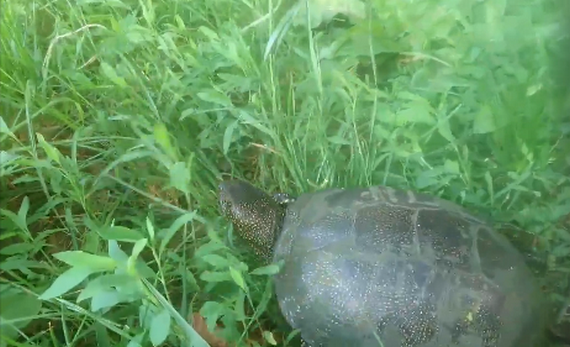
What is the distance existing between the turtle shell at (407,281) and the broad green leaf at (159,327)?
189 millimetres

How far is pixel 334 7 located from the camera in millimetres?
820

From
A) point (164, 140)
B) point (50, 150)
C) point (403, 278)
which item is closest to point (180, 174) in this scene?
point (164, 140)

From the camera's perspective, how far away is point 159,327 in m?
0.53

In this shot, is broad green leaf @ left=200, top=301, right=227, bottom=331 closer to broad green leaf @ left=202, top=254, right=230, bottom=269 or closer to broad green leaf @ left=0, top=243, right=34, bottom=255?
broad green leaf @ left=202, top=254, right=230, bottom=269

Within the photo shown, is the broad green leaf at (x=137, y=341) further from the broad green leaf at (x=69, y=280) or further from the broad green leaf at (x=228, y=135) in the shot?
the broad green leaf at (x=228, y=135)

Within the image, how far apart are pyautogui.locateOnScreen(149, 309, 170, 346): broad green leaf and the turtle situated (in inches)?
7.4

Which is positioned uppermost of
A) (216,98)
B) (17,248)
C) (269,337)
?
(216,98)

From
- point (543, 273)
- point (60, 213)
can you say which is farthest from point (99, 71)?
point (543, 273)

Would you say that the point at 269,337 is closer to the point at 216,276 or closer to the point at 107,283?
the point at 216,276

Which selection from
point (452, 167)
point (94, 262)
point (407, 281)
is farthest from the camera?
point (452, 167)

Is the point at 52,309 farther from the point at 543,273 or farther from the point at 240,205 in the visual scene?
the point at 543,273

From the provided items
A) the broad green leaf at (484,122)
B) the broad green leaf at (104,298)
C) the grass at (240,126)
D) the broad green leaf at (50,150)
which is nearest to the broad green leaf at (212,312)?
the grass at (240,126)

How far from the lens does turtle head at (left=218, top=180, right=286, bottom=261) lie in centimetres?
78

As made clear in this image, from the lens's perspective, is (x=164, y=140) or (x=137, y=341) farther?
(x=164, y=140)
